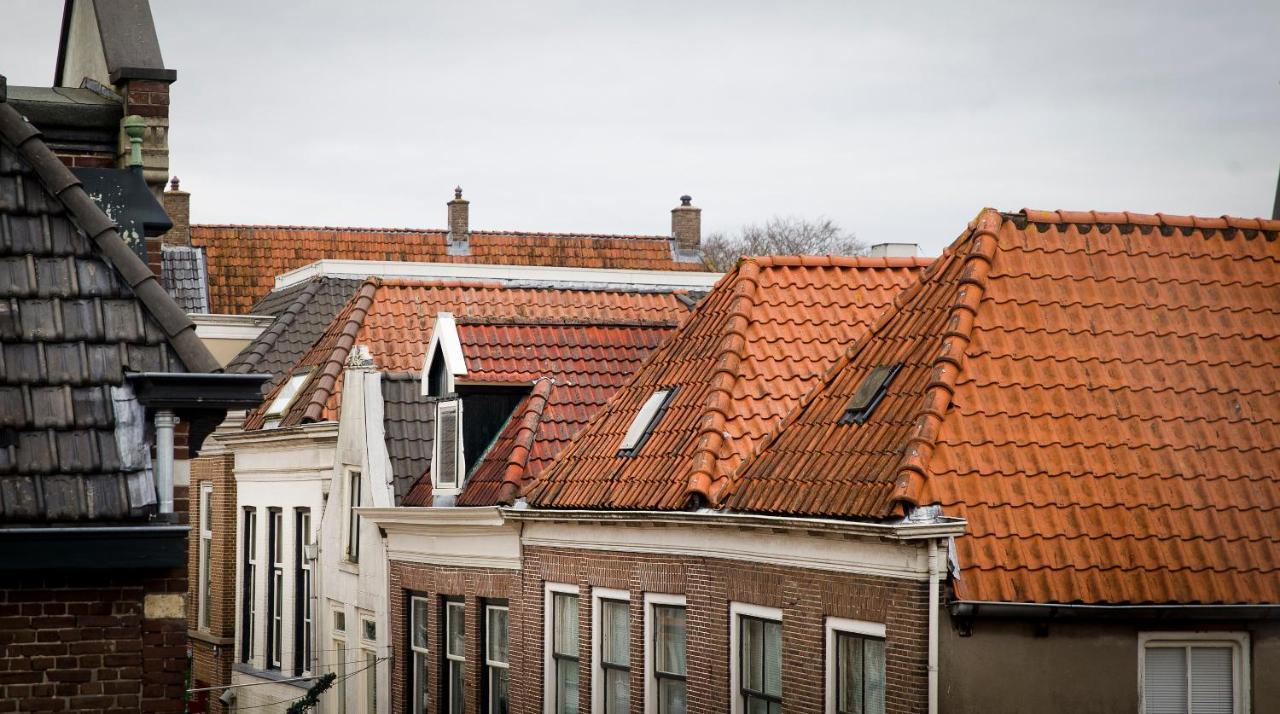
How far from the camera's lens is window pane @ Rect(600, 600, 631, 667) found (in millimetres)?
19875

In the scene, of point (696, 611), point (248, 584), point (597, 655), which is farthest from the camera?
point (248, 584)

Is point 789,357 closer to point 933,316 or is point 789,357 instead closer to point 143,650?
point 933,316

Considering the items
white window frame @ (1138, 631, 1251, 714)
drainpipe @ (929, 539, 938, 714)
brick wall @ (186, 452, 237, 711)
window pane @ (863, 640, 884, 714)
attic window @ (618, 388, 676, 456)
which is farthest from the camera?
brick wall @ (186, 452, 237, 711)

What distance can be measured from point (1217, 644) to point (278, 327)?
76.7 ft

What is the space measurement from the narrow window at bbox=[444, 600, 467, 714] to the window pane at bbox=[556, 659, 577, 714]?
2.73m

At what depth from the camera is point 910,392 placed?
15883 mm

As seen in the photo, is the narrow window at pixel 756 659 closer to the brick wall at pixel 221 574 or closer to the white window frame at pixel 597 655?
the white window frame at pixel 597 655

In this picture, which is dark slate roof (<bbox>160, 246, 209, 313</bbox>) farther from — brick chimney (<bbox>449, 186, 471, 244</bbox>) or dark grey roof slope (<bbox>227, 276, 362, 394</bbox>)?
brick chimney (<bbox>449, 186, 471, 244</bbox>)

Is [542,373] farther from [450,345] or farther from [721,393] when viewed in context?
[721,393]

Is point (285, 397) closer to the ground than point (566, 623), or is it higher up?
higher up

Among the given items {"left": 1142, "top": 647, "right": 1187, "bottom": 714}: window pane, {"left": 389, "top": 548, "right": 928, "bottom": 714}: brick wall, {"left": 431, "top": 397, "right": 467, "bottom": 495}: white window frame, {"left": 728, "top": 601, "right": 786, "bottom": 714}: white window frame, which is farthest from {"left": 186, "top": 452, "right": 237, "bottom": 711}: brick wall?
{"left": 1142, "top": 647, "right": 1187, "bottom": 714}: window pane

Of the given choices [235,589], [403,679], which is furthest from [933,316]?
[235,589]

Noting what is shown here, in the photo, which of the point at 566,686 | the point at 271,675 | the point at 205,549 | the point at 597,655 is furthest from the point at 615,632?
the point at 205,549

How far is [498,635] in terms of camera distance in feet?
75.8
